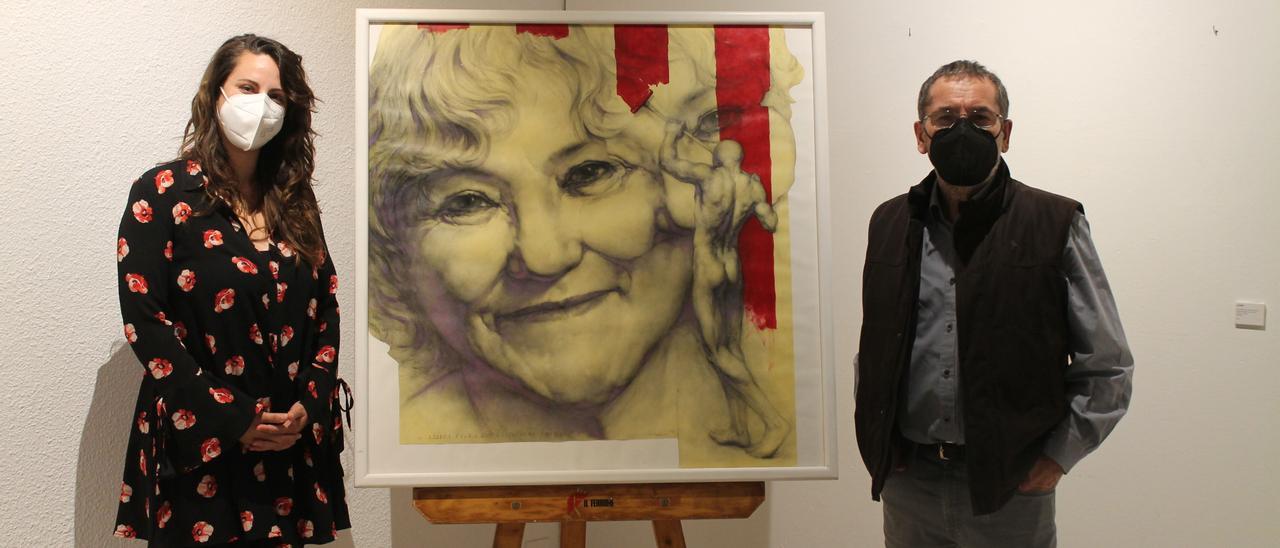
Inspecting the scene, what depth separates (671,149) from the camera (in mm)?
2170

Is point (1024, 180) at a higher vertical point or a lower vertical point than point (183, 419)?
higher

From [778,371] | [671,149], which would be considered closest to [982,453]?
[778,371]

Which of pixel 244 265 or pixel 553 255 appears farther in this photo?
pixel 553 255

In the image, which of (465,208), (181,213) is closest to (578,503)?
(465,208)

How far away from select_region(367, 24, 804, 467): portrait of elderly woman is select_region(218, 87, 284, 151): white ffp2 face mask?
0.86 ft

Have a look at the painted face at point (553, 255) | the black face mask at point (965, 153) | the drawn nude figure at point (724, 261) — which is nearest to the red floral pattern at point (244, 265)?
the painted face at point (553, 255)

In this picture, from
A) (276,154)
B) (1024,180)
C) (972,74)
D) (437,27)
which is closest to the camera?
(972,74)

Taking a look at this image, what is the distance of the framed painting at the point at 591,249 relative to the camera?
2.13 metres

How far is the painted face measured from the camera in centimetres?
213

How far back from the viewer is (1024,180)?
9.29 feet

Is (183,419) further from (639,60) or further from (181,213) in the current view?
(639,60)

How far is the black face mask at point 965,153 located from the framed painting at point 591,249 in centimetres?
41

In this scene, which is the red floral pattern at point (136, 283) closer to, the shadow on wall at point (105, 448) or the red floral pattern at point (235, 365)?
the red floral pattern at point (235, 365)

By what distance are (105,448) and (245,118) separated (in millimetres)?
870
